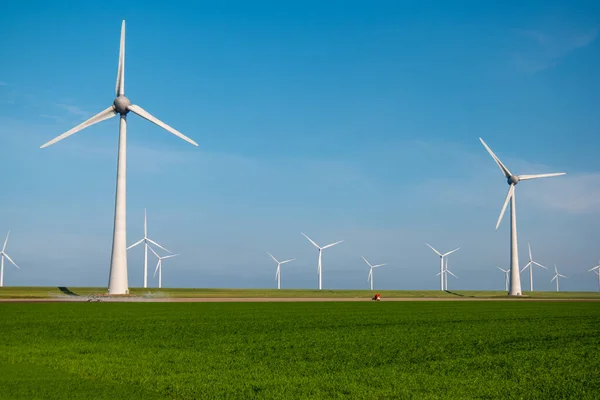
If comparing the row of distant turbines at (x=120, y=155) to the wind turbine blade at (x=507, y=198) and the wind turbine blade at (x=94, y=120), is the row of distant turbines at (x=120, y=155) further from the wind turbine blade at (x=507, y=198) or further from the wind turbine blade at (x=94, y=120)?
the wind turbine blade at (x=507, y=198)

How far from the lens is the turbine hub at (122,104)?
80062 millimetres

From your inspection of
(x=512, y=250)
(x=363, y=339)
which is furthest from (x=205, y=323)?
(x=512, y=250)

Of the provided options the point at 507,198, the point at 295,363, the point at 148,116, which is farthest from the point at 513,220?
the point at 295,363

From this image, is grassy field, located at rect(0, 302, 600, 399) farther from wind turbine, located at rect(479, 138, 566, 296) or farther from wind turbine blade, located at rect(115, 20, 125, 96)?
wind turbine, located at rect(479, 138, 566, 296)

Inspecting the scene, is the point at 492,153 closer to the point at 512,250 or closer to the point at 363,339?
the point at 512,250

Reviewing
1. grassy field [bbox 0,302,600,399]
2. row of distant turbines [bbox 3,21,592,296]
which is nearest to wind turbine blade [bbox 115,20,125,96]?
row of distant turbines [bbox 3,21,592,296]

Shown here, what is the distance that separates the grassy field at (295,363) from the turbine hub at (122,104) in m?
51.3

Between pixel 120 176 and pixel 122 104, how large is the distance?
9.51 metres

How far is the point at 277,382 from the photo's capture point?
16.0m

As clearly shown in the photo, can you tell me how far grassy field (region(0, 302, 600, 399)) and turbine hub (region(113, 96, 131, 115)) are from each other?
5131 cm

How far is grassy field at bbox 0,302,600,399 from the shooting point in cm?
1496

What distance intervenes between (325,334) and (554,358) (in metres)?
11.1

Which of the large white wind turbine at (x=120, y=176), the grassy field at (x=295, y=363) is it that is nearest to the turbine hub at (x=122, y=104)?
the large white wind turbine at (x=120, y=176)

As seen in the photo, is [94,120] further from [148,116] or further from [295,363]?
[295,363]
